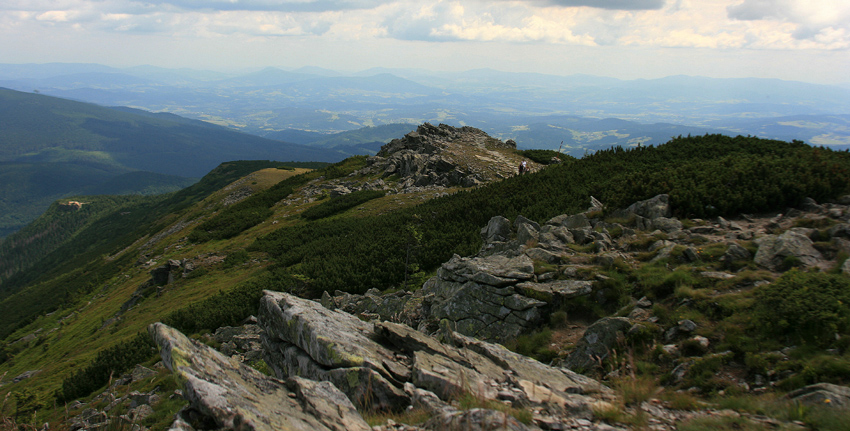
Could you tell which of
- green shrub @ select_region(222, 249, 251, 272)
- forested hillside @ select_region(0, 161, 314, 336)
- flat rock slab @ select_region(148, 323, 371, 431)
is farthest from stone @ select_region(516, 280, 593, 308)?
forested hillside @ select_region(0, 161, 314, 336)

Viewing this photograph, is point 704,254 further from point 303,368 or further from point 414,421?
point 303,368

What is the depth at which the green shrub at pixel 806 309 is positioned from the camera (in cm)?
632

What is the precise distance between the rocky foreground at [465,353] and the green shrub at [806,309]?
126 cm

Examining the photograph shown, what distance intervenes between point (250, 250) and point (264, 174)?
51.2m

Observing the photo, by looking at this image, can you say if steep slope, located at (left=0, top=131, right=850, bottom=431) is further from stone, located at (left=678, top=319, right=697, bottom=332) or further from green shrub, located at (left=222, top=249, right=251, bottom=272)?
stone, located at (left=678, top=319, right=697, bottom=332)

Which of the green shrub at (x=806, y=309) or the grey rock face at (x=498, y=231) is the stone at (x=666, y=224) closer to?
the green shrub at (x=806, y=309)

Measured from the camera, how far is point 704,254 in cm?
1012

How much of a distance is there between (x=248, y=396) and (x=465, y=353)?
4.21 metres

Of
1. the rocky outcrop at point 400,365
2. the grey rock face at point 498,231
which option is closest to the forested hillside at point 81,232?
the grey rock face at point 498,231

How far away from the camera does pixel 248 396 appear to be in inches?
237

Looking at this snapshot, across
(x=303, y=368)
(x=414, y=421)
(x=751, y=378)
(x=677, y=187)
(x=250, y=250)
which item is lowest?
(x=250, y=250)

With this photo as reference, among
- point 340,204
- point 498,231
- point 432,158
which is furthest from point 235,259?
point 432,158

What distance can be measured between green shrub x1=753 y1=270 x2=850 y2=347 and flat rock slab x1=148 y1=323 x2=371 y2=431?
745 centimetres

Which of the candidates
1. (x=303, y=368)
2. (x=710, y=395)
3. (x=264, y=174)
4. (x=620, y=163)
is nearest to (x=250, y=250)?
(x=303, y=368)
